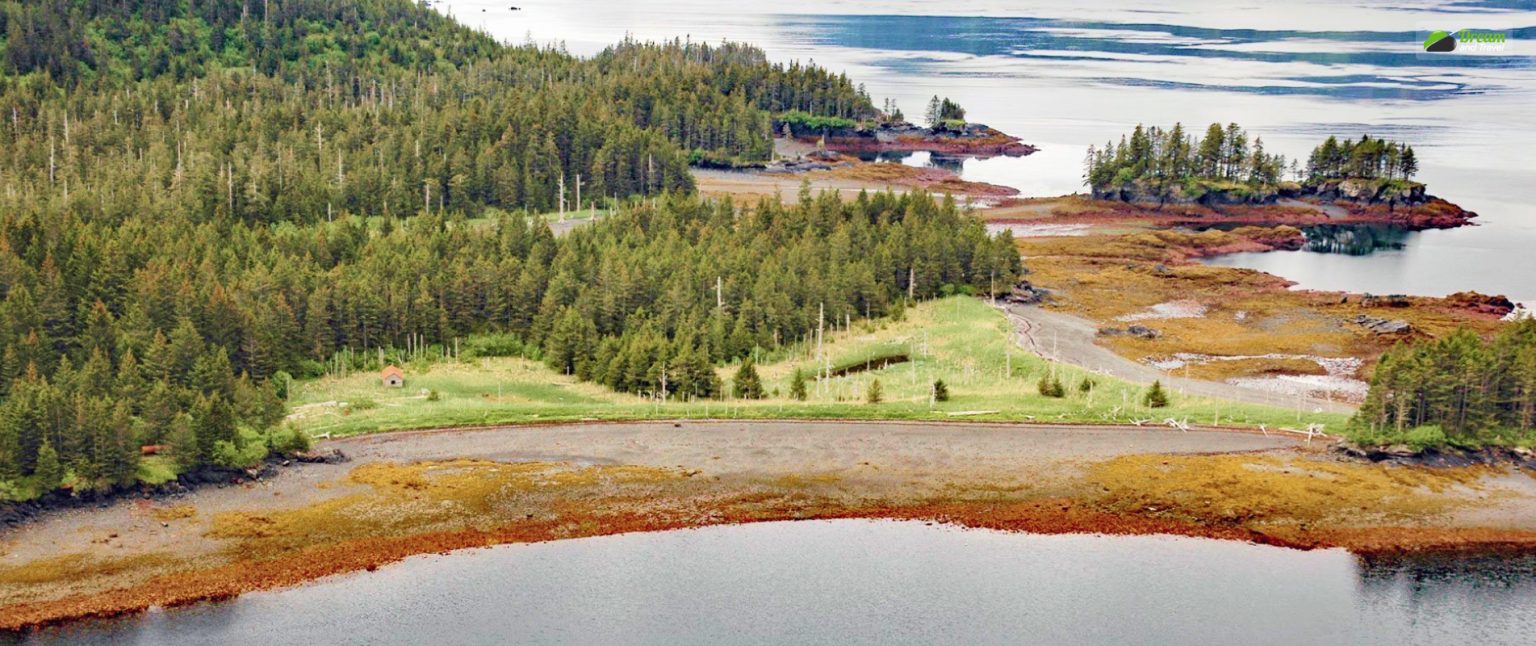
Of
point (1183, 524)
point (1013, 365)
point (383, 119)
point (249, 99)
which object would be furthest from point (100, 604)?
point (249, 99)

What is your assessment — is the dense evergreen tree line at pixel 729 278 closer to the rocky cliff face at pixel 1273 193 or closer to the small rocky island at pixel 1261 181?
the rocky cliff face at pixel 1273 193

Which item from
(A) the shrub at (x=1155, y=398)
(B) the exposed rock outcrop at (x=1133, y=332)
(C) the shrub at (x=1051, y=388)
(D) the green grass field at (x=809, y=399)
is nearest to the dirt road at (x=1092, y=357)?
(B) the exposed rock outcrop at (x=1133, y=332)

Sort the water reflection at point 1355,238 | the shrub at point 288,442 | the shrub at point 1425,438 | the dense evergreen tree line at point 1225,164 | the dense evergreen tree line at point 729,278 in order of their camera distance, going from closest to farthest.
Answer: the shrub at point 288,442 < the shrub at point 1425,438 < the dense evergreen tree line at point 729,278 < the water reflection at point 1355,238 < the dense evergreen tree line at point 1225,164

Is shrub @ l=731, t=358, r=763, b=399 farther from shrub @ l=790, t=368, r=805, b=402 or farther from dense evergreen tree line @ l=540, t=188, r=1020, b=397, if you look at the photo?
shrub @ l=790, t=368, r=805, b=402

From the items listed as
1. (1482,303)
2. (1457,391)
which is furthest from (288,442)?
(1482,303)

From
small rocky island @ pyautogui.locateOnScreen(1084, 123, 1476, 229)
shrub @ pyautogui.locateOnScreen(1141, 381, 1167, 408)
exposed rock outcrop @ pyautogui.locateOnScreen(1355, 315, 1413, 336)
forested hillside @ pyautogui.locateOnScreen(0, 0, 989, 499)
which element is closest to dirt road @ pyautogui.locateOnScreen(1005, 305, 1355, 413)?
shrub @ pyautogui.locateOnScreen(1141, 381, 1167, 408)

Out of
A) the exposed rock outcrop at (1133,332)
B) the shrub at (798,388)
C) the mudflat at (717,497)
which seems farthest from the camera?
the exposed rock outcrop at (1133,332)

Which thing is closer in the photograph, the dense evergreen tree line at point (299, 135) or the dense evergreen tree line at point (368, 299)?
the dense evergreen tree line at point (368, 299)

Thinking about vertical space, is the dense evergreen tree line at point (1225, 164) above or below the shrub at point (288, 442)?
above
